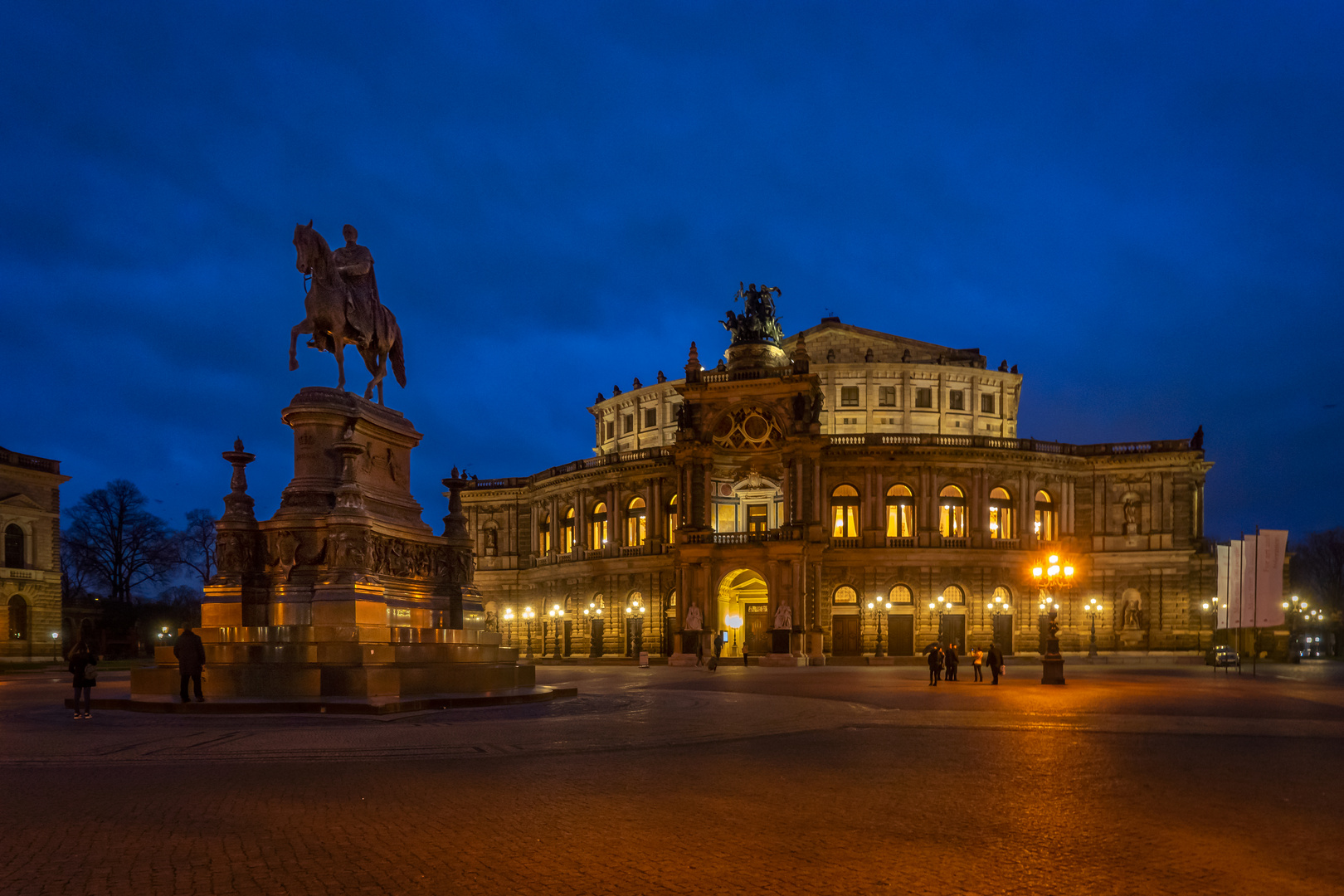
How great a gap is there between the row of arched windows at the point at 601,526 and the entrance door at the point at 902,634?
15.3 meters

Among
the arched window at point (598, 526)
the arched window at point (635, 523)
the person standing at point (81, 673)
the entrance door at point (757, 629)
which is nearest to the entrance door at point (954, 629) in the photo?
the entrance door at point (757, 629)

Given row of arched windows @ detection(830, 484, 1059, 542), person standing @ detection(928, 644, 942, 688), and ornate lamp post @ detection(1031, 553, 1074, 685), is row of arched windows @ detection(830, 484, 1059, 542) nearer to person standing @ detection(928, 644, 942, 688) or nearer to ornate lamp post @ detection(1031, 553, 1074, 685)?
ornate lamp post @ detection(1031, 553, 1074, 685)

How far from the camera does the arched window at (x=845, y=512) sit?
2790 inches

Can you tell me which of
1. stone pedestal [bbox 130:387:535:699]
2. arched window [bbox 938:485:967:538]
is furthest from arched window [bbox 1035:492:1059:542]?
stone pedestal [bbox 130:387:535:699]

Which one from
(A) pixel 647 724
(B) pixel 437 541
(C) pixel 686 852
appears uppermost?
(B) pixel 437 541

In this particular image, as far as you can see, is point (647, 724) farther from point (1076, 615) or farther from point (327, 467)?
point (1076, 615)

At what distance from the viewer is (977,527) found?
231 feet

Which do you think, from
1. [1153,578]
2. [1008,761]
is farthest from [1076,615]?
[1008,761]

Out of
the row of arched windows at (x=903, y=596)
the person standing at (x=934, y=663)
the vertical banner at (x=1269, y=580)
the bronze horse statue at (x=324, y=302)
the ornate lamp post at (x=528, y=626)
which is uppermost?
the bronze horse statue at (x=324, y=302)

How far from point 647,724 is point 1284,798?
431 inches

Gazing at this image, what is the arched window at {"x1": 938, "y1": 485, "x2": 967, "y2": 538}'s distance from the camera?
70625 mm

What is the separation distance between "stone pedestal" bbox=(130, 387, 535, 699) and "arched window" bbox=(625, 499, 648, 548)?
49.5 meters

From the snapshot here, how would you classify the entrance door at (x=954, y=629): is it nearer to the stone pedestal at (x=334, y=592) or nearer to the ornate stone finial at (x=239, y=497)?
the stone pedestal at (x=334, y=592)

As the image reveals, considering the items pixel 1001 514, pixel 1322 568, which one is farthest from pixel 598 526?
pixel 1322 568
